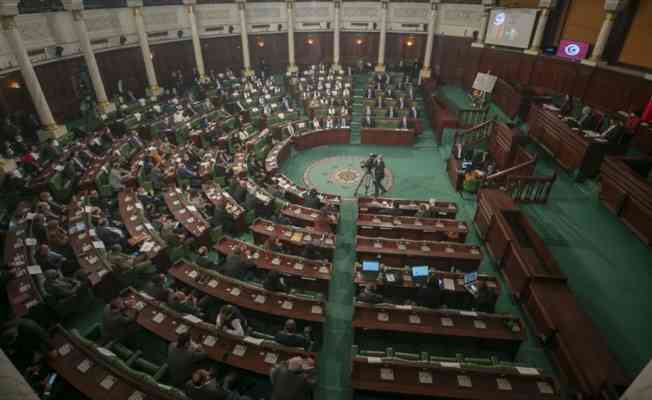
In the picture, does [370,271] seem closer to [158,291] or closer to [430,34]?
[158,291]

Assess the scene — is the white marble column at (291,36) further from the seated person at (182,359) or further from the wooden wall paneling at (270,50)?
the seated person at (182,359)

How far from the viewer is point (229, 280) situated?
7.91 m

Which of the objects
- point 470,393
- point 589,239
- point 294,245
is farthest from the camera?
point 294,245

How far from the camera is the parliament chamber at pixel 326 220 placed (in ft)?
19.9

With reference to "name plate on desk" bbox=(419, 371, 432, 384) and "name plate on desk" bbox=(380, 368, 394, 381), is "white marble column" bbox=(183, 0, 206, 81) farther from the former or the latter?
"name plate on desk" bbox=(419, 371, 432, 384)

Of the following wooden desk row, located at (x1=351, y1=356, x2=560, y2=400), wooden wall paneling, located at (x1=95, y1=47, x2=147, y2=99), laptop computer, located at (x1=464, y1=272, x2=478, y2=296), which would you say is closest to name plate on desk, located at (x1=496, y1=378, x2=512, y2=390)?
wooden desk row, located at (x1=351, y1=356, x2=560, y2=400)

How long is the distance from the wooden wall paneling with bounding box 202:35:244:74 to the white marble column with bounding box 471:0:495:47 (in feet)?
49.2

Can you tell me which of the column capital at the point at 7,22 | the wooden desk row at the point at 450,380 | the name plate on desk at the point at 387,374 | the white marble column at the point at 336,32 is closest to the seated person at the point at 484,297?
the wooden desk row at the point at 450,380

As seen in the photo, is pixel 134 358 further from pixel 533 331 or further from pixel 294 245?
pixel 533 331

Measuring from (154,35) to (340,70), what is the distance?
1154cm

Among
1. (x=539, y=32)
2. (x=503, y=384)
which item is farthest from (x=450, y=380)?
(x=539, y=32)

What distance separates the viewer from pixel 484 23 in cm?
1950

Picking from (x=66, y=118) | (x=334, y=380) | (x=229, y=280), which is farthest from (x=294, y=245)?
(x=66, y=118)

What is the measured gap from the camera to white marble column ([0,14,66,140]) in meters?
13.4
